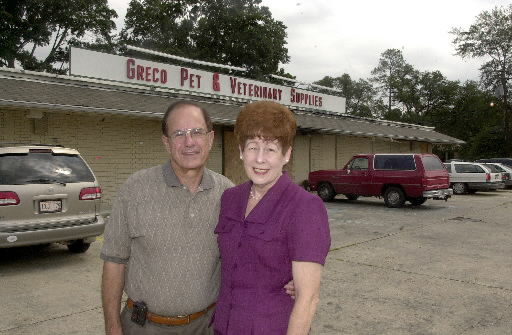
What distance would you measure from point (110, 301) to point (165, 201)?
589mm

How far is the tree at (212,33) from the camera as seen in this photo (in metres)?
40.4

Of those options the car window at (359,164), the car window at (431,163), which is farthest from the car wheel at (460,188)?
the car window at (359,164)

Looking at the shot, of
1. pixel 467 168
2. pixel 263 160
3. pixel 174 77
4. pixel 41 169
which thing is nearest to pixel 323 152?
pixel 467 168

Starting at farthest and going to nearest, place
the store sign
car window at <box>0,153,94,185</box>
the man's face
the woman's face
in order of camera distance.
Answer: the store sign, car window at <box>0,153,94,185</box>, the man's face, the woman's face

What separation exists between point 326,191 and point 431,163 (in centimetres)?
415

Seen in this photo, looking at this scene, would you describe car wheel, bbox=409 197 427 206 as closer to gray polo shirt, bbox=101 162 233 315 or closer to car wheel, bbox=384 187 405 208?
car wheel, bbox=384 187 405 208

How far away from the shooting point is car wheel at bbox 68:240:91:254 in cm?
802

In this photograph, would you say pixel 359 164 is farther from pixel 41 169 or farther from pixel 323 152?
pixel 41 169

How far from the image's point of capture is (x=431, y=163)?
16.2 m

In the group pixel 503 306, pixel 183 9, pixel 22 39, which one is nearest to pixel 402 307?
pixel 503 306

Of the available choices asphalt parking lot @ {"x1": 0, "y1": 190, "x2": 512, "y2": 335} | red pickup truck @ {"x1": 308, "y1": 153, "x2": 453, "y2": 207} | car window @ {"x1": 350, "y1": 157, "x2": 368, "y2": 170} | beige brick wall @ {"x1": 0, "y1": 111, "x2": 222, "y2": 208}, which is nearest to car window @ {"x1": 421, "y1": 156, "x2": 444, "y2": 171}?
red pickup truck @ {"x1": 308, "y1": 153, "x2": 453, "y2": 207}

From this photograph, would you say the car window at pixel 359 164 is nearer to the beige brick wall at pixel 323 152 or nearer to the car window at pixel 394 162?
the car window at pixel 394 162

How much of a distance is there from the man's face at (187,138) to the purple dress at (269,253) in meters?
0.50

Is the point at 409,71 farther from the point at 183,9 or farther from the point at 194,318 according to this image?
the point at 194,318
